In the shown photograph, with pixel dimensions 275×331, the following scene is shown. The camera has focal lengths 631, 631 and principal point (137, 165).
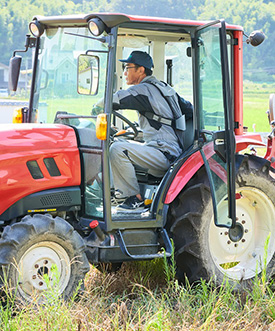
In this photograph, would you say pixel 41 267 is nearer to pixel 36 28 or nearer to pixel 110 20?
pixel 110 20

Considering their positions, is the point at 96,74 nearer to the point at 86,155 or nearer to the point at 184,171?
the point at 86,155

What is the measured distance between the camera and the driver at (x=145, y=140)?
5152 millimetres

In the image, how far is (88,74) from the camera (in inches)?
182

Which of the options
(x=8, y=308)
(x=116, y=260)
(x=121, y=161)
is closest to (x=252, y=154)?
(x=121, y=161)

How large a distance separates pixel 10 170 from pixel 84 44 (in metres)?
1.19

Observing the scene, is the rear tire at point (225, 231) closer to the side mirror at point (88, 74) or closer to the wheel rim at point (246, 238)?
the wheel rim at point (246, 238)

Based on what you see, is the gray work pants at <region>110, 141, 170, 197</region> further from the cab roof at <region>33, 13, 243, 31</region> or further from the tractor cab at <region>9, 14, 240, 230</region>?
the cab roof at <region>33, 13, 243, 31</region>

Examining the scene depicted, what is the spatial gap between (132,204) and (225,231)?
843 mm

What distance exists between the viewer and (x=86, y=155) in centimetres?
494

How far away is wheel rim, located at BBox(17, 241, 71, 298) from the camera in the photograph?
447 cm

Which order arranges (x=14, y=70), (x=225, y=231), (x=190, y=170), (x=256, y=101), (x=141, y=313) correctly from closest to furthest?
1. (x=141, y=313)
2. (x=190, y=170)
3. (x=225, y=231)
4. (x=14, y=70)
5. (x=256, y=101)

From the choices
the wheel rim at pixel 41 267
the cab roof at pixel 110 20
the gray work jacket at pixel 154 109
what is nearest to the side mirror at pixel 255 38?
the cab roof at pixel 110 20

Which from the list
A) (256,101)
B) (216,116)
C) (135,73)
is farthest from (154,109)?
(256,101)

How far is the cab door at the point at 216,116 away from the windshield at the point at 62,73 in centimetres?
87
